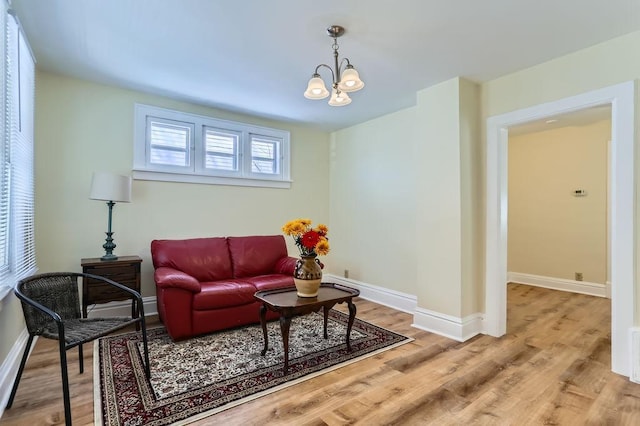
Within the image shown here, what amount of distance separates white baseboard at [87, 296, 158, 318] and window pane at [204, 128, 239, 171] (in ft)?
5.68

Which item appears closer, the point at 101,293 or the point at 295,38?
the point at 295,38

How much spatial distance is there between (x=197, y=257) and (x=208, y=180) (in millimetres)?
1011

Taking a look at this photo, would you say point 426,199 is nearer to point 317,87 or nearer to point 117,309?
point 317,87

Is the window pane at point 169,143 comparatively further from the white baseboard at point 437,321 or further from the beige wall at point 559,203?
the beige wall at point 559,203

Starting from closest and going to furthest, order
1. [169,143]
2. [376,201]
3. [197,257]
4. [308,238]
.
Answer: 1. [308,238]
2. [197,257]
3. [169,143]
4. [376,201]

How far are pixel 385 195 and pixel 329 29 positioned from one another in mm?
2417

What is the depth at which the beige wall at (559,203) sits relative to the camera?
459 cm

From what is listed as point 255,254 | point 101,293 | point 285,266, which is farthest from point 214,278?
point 101,293

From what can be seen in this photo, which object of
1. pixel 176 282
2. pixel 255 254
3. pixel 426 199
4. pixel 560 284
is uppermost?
pixel 426 199

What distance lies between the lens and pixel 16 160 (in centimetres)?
234

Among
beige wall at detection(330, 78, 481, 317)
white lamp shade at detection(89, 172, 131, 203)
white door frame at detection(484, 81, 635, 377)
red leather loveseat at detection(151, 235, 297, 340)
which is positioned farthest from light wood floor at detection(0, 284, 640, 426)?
white lamp shade at detection(89, 172, 131, 203)

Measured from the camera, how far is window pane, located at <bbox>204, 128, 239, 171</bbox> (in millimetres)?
4039

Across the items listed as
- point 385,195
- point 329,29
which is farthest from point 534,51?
point 385,195

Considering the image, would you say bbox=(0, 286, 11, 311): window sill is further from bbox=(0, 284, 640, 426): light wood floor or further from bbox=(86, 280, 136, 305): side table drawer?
bbox=(86, 280, 136, 305): side table drawer
